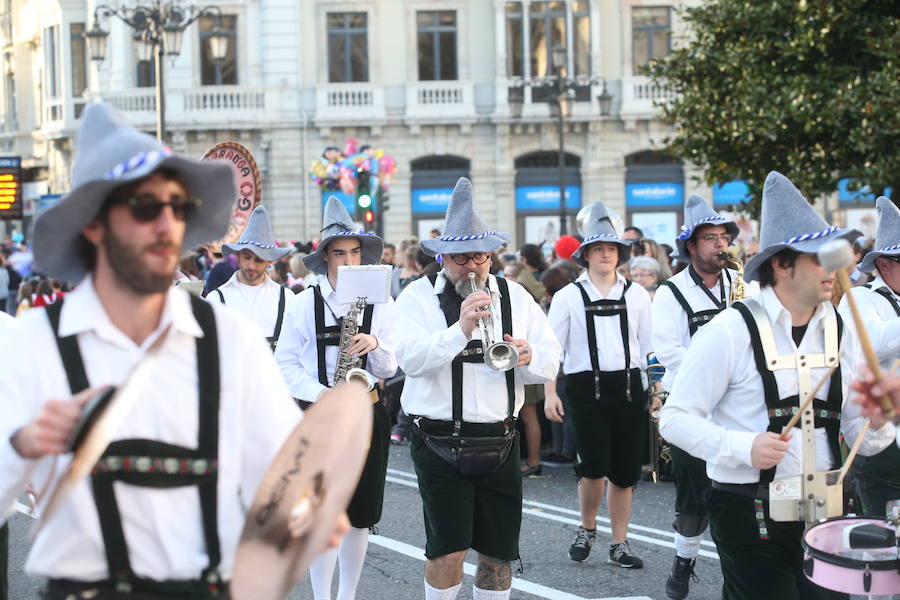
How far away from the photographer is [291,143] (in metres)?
38.3

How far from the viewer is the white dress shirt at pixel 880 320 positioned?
641 cm

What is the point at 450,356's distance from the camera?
6160 millimetres

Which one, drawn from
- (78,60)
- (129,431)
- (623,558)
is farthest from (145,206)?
(78,60)

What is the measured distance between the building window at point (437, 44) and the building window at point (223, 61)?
5.41 metres

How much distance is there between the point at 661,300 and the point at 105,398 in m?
5.48

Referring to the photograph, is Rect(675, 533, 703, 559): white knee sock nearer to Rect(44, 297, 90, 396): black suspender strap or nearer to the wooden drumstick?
the wooden drumstick

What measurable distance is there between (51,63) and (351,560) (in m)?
38.0

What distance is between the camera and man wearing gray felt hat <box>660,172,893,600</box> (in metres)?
4.68

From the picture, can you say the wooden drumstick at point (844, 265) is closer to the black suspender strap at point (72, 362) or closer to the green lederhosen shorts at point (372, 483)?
the black suspender strap at point (72, 362)

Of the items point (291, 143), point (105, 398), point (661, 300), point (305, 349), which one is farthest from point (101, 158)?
point (291, 143)

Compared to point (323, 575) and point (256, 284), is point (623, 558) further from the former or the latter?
point (256, 284)

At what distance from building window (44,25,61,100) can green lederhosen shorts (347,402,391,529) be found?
121ft

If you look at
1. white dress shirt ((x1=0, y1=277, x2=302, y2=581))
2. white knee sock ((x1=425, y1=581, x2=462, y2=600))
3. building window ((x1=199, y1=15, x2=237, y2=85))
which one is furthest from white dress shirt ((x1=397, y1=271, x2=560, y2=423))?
building window ((x1=199, y1=15, x2=237, y2=85))

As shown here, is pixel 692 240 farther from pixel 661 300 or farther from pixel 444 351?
pixel 444 351
